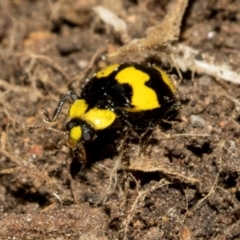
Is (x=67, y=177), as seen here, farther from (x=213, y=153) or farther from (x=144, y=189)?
(x=213, y=153)

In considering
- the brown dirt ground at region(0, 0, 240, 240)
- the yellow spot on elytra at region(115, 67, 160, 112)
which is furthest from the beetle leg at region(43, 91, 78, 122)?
the yellow spot on elytra at region(115, 67, 160, 112)

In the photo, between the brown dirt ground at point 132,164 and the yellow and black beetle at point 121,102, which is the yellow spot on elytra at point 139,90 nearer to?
the yellow and black beetle at point 121,102

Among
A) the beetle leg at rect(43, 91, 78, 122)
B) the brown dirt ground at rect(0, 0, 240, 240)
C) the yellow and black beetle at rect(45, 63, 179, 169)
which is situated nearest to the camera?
the brown dirt ground at rect(0, 0, 240, 240)

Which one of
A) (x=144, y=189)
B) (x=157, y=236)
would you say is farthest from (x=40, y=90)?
(x=157, y=236)

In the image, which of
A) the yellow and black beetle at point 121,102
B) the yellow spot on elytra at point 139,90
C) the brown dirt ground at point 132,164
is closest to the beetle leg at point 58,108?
the yellow and black beetle at point 121,102

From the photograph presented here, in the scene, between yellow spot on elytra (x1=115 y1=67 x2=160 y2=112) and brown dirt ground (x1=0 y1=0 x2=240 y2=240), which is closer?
brown dirt ground (x1=0 y1=0 x2=240 y2=240)

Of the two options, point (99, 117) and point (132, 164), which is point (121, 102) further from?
point (132, 164)

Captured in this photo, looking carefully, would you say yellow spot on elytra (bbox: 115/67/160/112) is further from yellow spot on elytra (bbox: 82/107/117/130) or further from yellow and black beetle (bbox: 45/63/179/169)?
yellow spot on elytra (bbox: 82/107/117/130)
